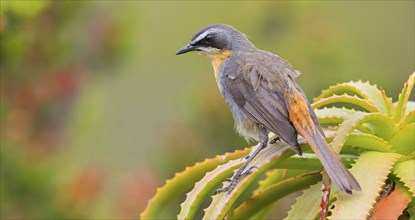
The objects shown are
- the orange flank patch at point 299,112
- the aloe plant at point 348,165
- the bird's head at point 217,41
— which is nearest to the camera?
the aloe plant at point 348,165

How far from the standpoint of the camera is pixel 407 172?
2.39 metres

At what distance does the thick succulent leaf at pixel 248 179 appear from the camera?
230 centimetres

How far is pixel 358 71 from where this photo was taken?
24.7 ft

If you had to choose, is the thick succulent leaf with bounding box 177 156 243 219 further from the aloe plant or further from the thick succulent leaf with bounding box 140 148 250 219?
the thick succulent leaf with bounding box 140 148 250 219

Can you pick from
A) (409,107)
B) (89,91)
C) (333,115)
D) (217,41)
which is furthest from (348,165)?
(89,91)

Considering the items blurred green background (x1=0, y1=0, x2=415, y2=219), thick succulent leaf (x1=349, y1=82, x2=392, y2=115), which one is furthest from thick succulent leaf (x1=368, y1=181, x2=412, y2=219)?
blurred green background (x1=0, y1=0, x2=415, y2=219)

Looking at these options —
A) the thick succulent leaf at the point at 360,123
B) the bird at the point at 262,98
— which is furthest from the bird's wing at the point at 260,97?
the thick succulent leaf at the point at 360,123

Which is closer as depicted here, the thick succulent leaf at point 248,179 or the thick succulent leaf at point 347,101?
the thick succulent leaf at point 248,179

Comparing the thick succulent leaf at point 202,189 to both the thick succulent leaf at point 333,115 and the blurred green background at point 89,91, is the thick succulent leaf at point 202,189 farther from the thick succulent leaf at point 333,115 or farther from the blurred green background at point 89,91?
the blurred green background at point 89,91

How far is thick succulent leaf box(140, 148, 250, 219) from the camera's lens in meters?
2.64

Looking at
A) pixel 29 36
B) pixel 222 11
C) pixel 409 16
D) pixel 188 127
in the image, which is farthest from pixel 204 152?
pixel 409 16

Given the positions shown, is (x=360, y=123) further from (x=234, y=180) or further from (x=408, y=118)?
(x=234, y=180)

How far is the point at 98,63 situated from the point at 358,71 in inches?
85.4

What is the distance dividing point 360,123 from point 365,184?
190 millimetres
